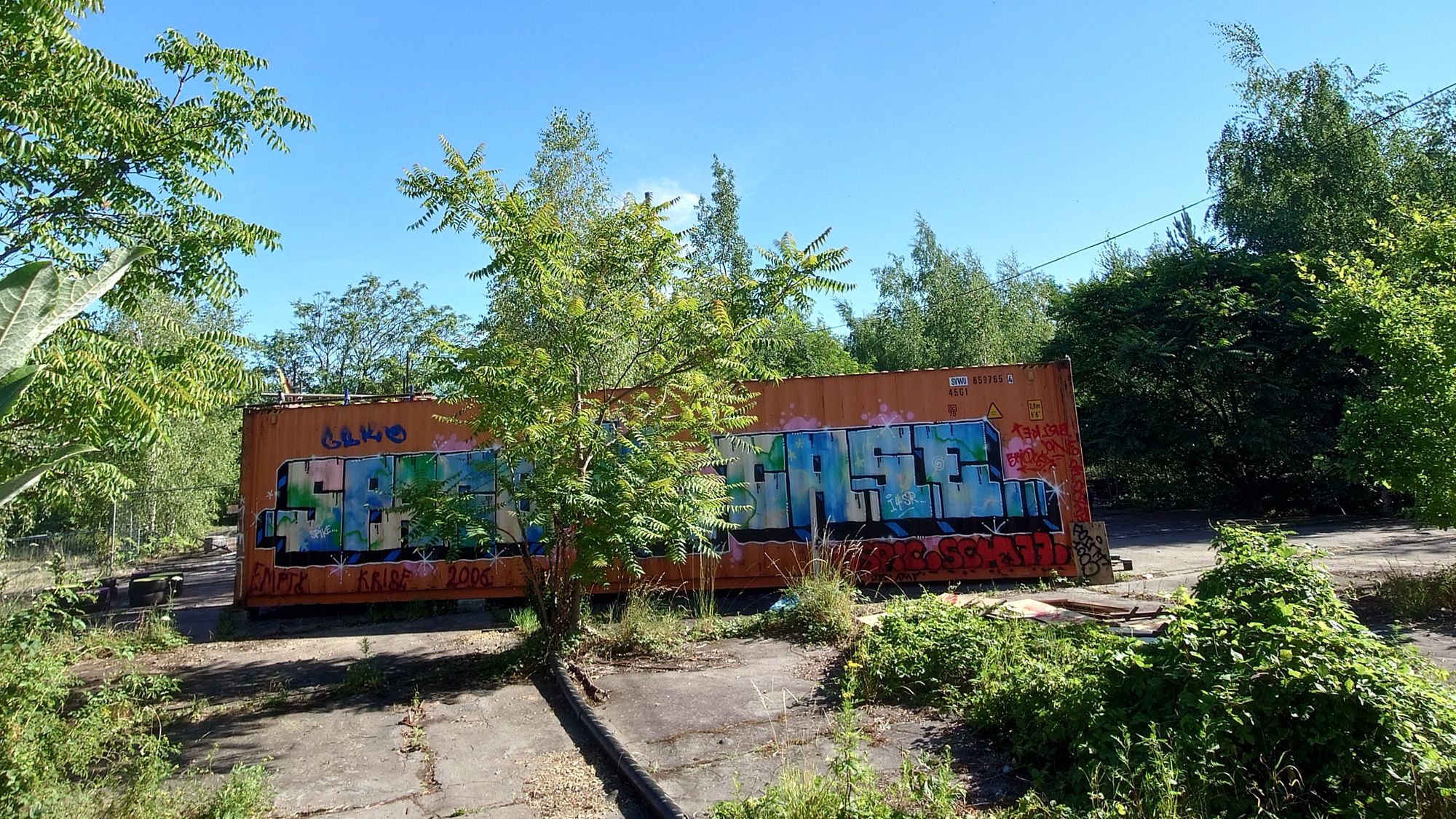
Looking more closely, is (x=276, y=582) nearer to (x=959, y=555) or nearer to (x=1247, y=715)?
(x=959, y=555)

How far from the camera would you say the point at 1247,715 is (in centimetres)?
330

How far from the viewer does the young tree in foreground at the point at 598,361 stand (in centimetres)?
656

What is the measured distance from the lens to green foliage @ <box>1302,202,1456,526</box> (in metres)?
7.14

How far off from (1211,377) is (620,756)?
21152mm

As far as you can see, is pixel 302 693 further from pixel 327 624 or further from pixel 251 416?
pixel 251 416

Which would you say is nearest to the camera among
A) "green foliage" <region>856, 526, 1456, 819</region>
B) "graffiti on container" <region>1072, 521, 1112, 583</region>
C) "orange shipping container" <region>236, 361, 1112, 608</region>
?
"green foliage" <region>856, 526, 1456, 819</region>

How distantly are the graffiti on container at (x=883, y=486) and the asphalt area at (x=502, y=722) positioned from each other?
4.10 ft

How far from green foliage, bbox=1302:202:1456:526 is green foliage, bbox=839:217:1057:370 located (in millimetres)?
23096

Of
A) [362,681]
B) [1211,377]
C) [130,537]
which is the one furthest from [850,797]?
[130,537]

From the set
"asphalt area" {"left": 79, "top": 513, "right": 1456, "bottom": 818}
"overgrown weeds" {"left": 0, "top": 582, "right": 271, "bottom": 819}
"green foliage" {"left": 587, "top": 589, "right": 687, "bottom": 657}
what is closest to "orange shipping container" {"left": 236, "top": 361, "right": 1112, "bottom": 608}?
"asphalt area" {"left": 79, "top": 513, "right": 1456, "bottom": 818}

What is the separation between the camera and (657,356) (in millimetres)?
7102

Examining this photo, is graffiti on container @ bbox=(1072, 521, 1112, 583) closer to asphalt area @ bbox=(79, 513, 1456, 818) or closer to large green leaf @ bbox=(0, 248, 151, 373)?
asphalt area @ bbox=(79, 513, 1456, 818)

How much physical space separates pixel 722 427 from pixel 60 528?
91.0ft

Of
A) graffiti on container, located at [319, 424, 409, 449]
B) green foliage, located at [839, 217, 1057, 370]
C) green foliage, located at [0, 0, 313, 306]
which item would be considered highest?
green foliage, located at [839, 217, 1057, 370]
